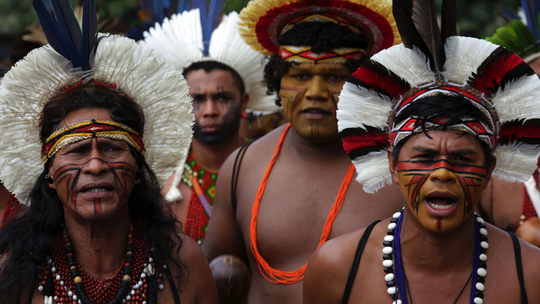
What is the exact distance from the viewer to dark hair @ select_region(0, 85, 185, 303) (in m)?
2.53

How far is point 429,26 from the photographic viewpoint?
2.49 m

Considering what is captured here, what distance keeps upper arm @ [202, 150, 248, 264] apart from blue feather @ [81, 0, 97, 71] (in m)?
1.19

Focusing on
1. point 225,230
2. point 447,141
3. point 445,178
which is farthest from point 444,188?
point 225,230

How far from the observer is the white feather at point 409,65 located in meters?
2.56

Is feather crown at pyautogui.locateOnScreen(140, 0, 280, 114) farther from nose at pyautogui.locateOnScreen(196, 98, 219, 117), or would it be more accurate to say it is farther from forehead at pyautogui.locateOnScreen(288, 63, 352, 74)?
forehead at pyautogui.locateOnScreen(288, 63, 352, 74)

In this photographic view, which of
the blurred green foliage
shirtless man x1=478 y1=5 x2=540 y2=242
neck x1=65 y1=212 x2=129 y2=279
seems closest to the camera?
neck x1=65 y1=212 x2=129 y2=279

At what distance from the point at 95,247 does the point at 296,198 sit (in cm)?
116

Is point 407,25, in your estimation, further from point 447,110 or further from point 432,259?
point 432,259

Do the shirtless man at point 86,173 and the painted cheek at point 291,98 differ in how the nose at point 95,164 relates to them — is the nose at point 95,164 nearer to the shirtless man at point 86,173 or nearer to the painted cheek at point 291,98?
the shirtless man at point 86,173

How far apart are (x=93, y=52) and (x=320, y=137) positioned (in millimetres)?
1314

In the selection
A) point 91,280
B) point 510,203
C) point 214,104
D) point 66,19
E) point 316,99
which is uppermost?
point 66,19

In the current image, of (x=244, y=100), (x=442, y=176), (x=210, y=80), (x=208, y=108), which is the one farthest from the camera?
(x=244, y=100)

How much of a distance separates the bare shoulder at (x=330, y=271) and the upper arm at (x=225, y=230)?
964 millimetres

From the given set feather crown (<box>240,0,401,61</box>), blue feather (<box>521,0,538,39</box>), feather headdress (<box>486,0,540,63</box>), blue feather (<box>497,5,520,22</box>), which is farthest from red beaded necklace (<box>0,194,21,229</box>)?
blue feather (<box>497,5,520,22</box>)
